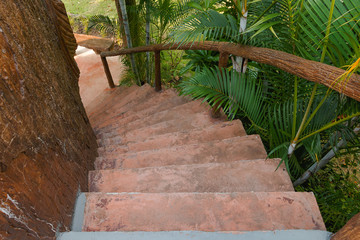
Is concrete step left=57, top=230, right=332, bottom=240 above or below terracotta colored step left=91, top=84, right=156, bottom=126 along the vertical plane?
above

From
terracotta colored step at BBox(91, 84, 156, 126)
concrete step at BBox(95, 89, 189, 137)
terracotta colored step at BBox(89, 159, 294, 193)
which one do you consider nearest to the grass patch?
terracotta colored step at BBox(91, 84, 156, 126)

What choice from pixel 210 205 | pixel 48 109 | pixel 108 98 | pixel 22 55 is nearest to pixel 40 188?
pixel 48 109

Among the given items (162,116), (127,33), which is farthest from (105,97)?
(162,116)

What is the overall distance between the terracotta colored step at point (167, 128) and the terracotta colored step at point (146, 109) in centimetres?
32

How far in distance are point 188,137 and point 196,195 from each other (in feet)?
2.47

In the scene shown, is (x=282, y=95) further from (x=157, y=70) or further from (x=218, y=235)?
(x=157, y=70)

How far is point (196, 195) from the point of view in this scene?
3.84 feet

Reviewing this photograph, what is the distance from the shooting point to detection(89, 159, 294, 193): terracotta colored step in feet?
4.36

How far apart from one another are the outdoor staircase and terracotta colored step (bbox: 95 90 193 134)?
559mm

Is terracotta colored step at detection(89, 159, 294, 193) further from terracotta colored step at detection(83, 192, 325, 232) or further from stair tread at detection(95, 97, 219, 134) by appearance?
stair tread at detection(95, 97, 219, 134)

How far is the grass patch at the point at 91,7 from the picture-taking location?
723 cm

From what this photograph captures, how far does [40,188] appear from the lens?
97 cm

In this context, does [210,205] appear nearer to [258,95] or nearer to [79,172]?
[79,172]

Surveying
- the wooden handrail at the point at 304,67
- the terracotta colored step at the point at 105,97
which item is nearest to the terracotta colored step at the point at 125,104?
the terracotta colored step at the point at 105,97
